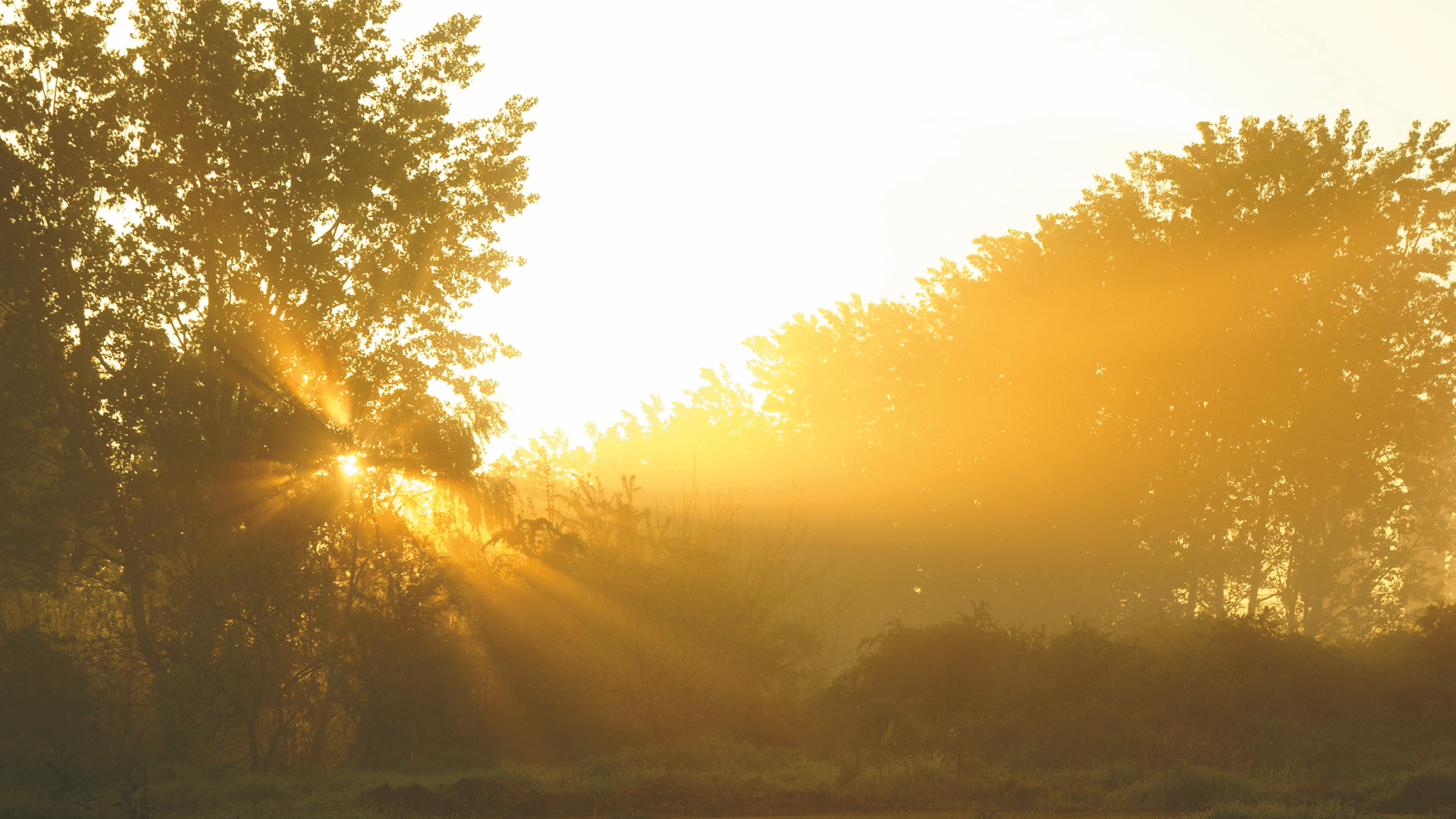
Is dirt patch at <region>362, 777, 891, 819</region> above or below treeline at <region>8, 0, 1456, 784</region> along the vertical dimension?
below

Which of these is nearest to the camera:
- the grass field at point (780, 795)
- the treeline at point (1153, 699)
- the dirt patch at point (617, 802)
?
the grass field at point (780, 795)

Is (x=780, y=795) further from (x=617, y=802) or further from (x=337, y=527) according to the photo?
(x=337, y=527)

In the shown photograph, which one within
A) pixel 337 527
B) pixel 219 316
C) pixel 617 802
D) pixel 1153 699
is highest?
pixel 219 316

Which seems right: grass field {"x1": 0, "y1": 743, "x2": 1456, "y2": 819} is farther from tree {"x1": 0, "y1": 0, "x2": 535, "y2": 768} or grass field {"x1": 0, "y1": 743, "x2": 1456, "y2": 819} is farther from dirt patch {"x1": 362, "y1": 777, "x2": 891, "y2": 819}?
tree {"x1": 0, "y1": 0, "x2": 535, "y2": 768}

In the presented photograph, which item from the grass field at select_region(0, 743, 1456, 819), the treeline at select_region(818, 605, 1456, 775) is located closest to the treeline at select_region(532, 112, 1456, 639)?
the treeline at select_region(818, 605, 1456, 775)

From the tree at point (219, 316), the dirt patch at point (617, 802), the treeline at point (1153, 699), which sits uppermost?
the tree at point (219, 316)

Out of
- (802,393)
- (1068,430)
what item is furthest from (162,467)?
(802,393)

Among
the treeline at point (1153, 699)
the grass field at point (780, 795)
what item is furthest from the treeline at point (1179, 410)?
the grass field at point (780, 795)

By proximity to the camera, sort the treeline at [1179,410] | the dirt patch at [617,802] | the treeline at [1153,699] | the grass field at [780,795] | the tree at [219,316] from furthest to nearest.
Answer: the treeline at [1179,410] < the tree at [219,316] < the treeline at [1153,699] < the dirt patch at [617,802] < the grass field at [780,795]

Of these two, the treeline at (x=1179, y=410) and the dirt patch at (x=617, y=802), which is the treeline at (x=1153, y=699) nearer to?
the dirt patch at (x=617, y=802)

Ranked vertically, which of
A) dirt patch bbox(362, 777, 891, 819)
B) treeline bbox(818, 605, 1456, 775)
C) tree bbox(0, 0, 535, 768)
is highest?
tree bbox(0, 0, 535, 768)

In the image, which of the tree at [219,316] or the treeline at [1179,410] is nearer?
the tree at [219,316]

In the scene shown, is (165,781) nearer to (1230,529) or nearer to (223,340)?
(223,340)

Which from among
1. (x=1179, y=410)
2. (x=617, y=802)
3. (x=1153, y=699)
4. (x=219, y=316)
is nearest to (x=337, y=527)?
(x=219, y=316)
